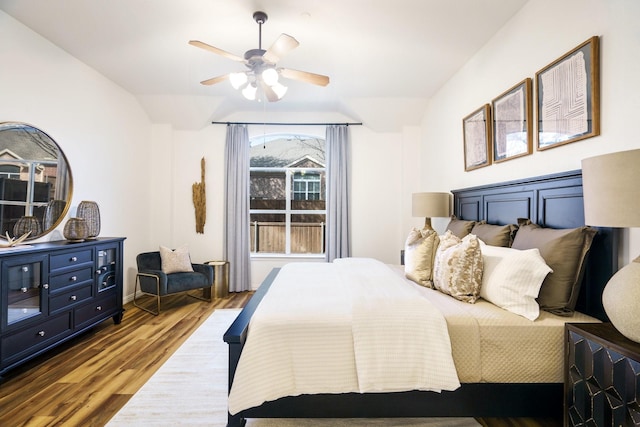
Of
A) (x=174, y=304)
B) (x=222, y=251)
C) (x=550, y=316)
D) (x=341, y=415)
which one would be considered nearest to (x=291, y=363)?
(x=341, y=415)

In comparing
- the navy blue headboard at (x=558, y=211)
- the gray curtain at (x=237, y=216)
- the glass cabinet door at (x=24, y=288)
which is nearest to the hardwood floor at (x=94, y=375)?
the glass cabinet door at (x=24, y=288)

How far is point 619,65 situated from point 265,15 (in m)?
2.41

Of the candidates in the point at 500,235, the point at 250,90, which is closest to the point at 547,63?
the point at 500,235

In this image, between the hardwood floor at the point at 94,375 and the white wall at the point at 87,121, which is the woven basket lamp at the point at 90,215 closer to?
the white wall at the point at 87,121

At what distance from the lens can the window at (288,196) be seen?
206 inches

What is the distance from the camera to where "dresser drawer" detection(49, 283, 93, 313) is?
2.49 meters

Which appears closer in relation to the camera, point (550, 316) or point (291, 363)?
point (291, 363)

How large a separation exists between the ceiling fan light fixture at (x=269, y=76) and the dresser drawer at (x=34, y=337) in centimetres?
266

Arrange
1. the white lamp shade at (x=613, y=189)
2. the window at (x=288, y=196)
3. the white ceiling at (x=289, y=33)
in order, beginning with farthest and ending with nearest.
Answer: the window at (x=288, y=196) → the white ceiling at (x=289, y=33) → the white lamp shade at (x=613, y=189)

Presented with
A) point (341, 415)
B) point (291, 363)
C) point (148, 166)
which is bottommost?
point (341, 415)

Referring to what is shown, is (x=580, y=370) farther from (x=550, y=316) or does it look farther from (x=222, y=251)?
(x=222, y=251)

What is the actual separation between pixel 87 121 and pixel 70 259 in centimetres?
169

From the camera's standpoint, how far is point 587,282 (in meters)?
1.81

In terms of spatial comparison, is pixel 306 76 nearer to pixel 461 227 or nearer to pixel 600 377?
pixel 461 227
